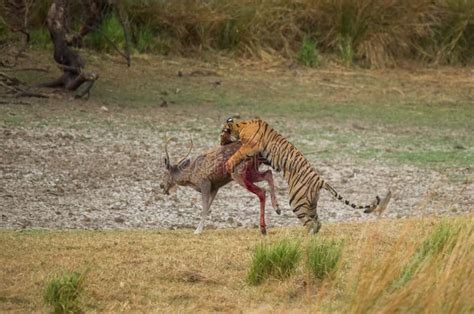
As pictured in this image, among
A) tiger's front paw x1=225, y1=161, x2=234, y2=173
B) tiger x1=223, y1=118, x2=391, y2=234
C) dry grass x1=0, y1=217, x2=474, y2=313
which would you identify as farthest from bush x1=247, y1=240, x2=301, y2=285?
tiger's front paw x1=225, y1=161, x2=234, y2=173

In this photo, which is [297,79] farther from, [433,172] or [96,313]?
[96,313]

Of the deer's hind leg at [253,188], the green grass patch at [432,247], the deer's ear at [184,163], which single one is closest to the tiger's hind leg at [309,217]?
the deer's hind leg at [253,188]

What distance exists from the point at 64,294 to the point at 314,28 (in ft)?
43.9

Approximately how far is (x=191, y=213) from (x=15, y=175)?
1.90 meters

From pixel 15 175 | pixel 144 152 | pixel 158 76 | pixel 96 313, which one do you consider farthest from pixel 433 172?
pixel 96 313

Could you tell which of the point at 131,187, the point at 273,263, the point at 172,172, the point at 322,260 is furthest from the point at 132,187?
the point at 322,260

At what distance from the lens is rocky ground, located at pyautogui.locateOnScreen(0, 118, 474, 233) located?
12445 mm

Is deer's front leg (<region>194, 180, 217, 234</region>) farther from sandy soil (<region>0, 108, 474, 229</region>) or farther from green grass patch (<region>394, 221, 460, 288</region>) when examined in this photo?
green grass patch (<region>394, 221, 460, 288</region>)

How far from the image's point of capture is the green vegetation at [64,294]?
28.1 ft

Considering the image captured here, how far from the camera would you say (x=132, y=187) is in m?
13.6

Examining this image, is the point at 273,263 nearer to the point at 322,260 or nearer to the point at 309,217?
the point at 322,260

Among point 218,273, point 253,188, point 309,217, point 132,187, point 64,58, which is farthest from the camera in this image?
point 64,58

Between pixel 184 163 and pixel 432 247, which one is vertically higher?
pixel 432 247

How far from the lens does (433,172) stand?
1491 centimetres
